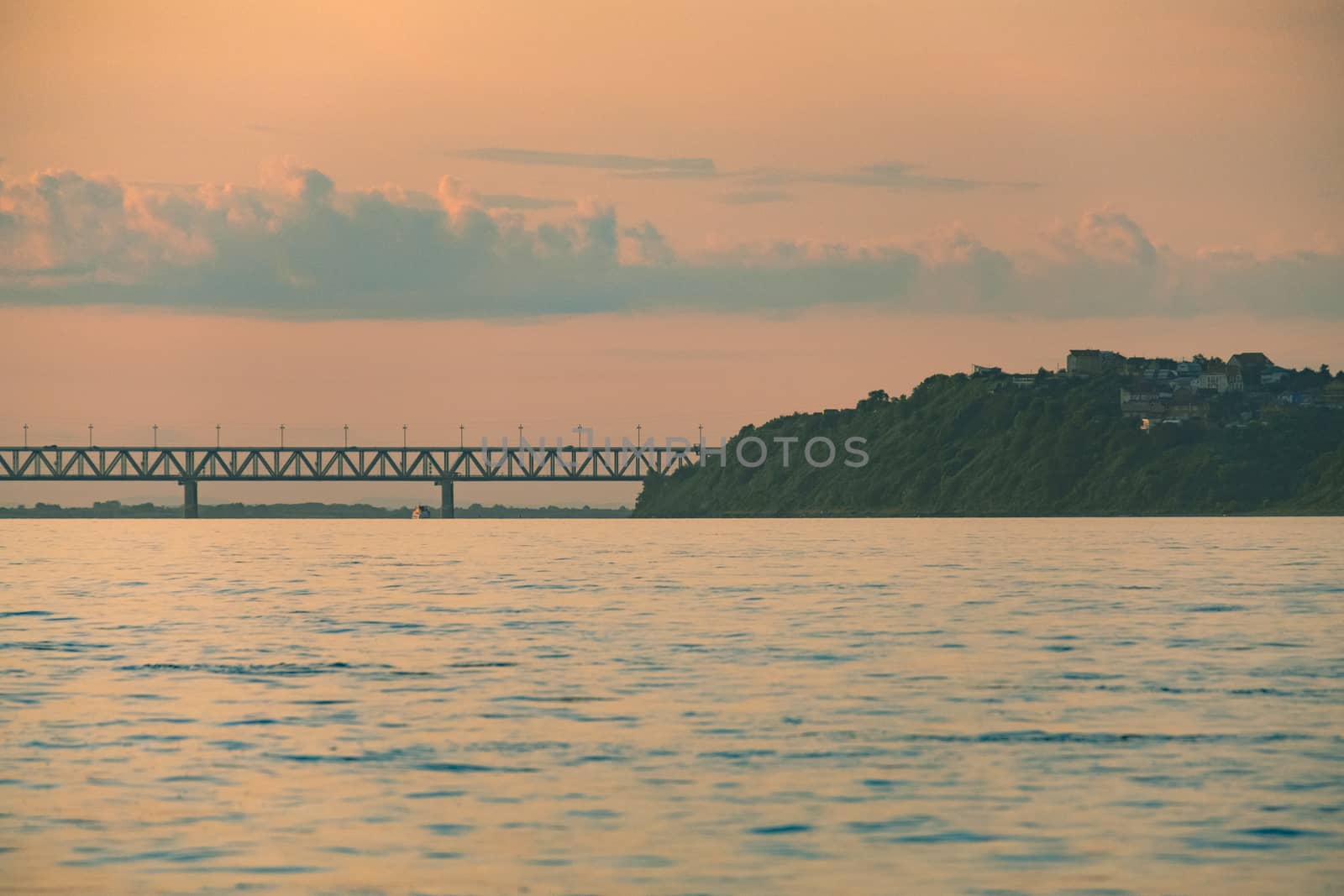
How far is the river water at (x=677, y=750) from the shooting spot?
19.0 m

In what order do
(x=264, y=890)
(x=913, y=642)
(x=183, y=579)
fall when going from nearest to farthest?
(x=264, y=890) → (x=913, y=642) → (x=183, y=579)

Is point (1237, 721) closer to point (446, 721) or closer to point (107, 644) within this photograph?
point (446, 721)

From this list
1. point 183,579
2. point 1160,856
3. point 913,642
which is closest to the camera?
point 1160,856

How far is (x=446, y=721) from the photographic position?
29375 millimetres

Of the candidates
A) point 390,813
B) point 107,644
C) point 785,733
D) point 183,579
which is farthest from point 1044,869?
point 183,579

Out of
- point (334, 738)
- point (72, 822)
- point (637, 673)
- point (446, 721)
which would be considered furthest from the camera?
point (637, 673)

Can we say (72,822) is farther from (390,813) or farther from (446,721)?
(446,721)

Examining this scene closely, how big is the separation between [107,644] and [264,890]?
29.5 metres

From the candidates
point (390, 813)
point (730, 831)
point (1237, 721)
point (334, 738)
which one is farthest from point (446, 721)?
point (1237, 721)

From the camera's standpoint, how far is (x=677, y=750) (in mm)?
26016

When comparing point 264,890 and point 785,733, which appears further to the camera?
point 785,733

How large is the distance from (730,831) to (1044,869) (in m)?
3.41

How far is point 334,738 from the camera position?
90.4 feet

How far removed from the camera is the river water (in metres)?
19.0
